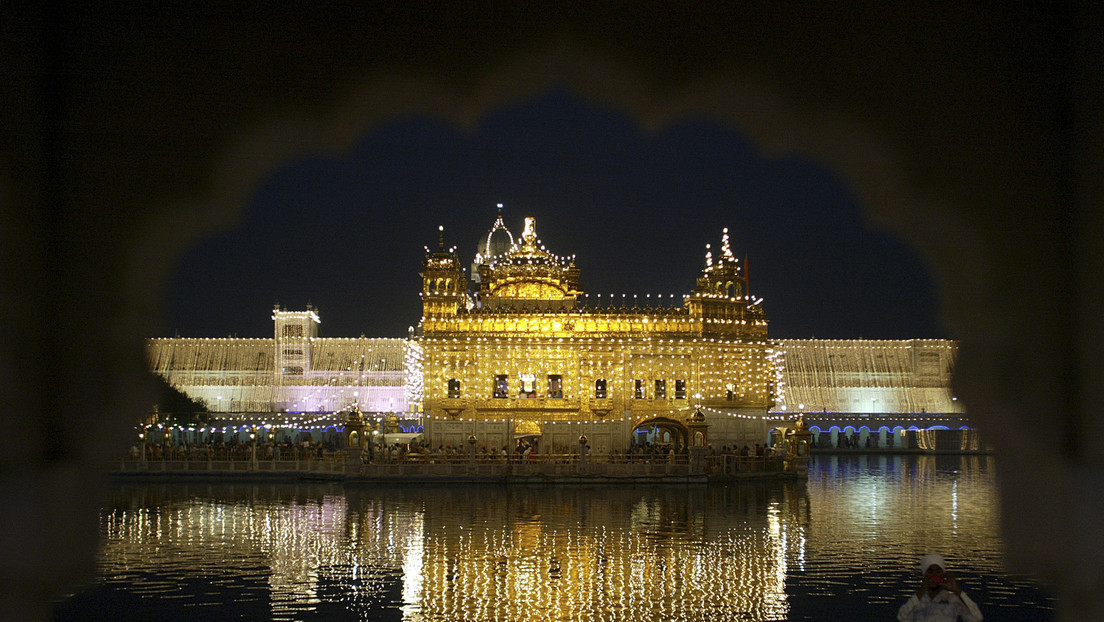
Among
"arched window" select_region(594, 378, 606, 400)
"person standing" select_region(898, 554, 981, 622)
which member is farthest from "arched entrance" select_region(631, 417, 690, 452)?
Result: "person standing" select_region(898, 554, 981, 622)

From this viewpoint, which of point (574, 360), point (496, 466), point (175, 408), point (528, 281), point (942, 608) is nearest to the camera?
point (942, 608)

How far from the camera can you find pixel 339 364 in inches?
3088

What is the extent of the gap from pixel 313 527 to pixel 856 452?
49.3 m

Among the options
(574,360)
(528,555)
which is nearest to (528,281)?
(574,360)

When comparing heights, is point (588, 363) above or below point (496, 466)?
above

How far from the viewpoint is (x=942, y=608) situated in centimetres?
768

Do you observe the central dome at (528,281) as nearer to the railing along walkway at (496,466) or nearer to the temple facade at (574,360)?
the temple facade at (574,360)

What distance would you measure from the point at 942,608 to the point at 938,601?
5cm

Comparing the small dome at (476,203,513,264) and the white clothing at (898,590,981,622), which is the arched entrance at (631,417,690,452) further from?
the white clothing at (898,590,981,622)

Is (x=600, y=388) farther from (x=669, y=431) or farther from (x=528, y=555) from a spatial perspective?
(x=528, y=555)

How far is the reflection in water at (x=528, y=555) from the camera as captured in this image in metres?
13.3

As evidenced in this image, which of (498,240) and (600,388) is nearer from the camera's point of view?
(600,388)

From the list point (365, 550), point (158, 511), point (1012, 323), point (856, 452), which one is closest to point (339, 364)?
point (856, 452)

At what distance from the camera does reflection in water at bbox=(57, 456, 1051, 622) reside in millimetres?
13281
